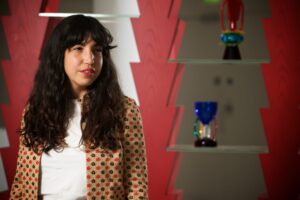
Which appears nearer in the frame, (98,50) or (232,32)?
(98,50)

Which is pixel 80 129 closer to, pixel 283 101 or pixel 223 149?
pixel 223 149

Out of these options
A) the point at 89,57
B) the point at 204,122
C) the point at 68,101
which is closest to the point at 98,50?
the point at 89,57

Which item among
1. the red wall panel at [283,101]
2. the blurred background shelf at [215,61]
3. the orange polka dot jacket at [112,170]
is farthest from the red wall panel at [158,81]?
the orange polka dot jacket at [112,170]

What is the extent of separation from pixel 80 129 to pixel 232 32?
907mm

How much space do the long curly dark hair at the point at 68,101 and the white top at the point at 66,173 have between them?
1.2 inches

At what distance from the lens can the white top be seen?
1.56 m

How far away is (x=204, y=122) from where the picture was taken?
2.12 meters

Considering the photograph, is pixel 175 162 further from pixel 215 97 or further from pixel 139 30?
pixel 139 30

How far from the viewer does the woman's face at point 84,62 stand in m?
1.59

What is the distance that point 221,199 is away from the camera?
92.1 inches

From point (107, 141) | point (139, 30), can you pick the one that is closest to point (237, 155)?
point (139, 30)

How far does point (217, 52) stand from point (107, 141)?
0.95 meters

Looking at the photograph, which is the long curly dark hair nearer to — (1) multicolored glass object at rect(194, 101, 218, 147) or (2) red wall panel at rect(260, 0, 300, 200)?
(1) multicolored glass object at rect(194, 101, 218, 147)

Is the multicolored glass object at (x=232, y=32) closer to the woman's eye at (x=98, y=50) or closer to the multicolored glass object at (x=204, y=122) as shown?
the multicolored glass object at (x=204, y=122)
